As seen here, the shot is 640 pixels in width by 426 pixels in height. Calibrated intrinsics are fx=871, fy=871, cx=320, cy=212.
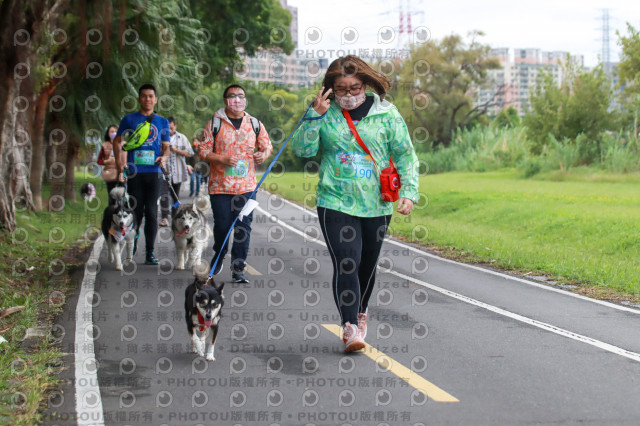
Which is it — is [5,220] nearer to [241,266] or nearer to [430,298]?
[241,266]

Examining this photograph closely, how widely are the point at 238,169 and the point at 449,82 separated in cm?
6482

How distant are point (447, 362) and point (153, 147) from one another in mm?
6282

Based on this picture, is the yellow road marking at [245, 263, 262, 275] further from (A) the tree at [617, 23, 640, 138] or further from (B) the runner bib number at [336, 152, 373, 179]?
(A) the tree at [617, 23, 640, 138]

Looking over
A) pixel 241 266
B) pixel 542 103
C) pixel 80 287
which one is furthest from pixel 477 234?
pixel 542 103

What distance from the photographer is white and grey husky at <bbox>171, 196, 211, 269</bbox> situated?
11.4 meters

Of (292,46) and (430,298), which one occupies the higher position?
(292,46)

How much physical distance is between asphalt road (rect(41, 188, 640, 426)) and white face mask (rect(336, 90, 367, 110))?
1.92m

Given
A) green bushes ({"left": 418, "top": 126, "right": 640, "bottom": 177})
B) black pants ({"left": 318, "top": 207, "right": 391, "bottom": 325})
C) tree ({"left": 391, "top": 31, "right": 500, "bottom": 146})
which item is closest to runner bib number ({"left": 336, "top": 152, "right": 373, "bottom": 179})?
black pants ({"left": 318, "top": 207, "right": 391, "bottom": 325})

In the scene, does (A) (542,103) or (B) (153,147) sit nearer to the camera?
(B) (153,147)

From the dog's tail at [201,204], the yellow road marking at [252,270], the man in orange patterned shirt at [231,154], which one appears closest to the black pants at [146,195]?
the dog's tail at [201,204]

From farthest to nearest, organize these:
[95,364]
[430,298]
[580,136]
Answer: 1. [580,136]
2. [430,298]
3. [95,364]

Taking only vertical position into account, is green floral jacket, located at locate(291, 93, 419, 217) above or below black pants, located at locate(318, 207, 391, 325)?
above

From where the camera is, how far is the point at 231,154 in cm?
1021

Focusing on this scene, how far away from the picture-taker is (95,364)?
21.3 feet
